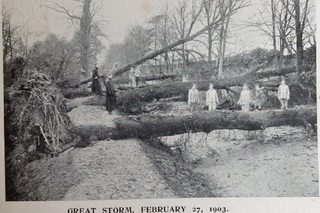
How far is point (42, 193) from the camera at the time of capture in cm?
484

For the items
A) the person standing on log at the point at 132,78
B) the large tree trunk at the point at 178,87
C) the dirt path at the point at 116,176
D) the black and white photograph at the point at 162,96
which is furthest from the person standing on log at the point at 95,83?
the dirt path at the point at 116,176

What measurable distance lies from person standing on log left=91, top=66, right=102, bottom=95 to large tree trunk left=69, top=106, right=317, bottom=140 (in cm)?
61

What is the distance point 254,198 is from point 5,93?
412 cm

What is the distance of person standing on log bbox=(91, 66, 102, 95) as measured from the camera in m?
5.34

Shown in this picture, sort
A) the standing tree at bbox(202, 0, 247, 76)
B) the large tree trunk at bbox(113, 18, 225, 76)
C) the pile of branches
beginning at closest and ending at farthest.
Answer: the pile of branches
the standing tree at bbox(202, 0, 247, 76)
the large tree trunk at bbox(113, 18, 225, 76)

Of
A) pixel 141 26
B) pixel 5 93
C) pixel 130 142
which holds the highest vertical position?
pixel 141 26

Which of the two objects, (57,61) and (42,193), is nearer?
(42,193)

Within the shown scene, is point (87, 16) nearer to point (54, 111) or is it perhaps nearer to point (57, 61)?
point (57, 61)

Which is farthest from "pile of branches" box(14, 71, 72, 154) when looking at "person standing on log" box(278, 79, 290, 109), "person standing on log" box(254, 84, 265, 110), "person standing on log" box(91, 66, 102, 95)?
"person standing on log" box(278, 79, 290, 109)

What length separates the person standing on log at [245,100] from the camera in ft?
17.2

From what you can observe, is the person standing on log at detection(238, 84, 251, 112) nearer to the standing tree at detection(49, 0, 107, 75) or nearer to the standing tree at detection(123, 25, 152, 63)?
the standing tree at detection(123, 25, 152, 63)

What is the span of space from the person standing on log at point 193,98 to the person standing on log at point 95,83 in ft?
4.87

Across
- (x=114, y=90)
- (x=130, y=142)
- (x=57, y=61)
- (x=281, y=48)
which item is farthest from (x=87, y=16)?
(x=281, y=48)

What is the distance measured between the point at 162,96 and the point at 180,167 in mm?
1187
